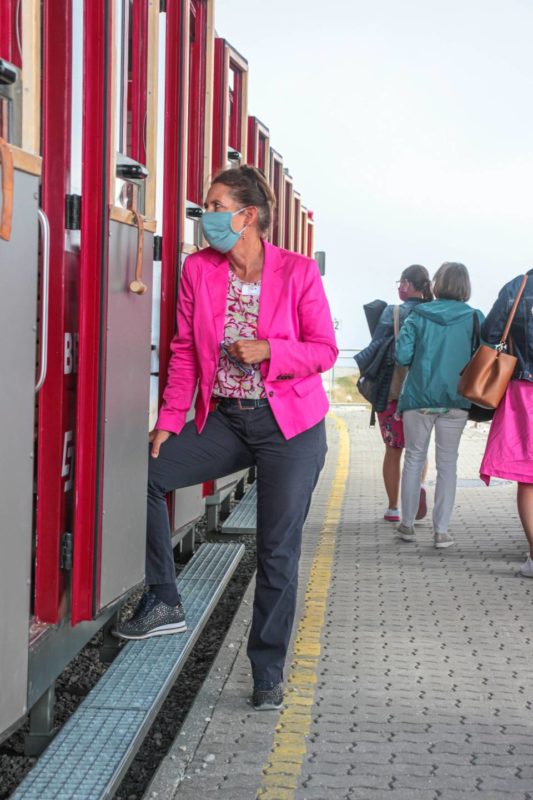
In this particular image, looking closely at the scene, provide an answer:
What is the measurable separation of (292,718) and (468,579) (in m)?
2.56

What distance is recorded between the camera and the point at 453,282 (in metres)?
6.96

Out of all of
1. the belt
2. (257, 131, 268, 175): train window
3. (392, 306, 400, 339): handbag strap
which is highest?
(257, 131, 268, 175): train window

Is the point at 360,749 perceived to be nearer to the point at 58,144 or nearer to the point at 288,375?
the point at 288,375

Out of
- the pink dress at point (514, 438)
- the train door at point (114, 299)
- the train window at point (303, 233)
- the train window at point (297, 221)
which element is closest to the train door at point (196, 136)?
the train door at point (114, 299)

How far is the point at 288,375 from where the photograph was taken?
3936mm

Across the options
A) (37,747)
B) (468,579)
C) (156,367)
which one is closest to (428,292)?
(468,579)

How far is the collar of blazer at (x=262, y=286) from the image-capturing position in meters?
4.00

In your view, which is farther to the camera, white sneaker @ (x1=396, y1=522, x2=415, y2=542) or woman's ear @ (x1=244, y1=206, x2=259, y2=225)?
white sneaker @ (x1=396, y1=522, x2=415, y2=542)

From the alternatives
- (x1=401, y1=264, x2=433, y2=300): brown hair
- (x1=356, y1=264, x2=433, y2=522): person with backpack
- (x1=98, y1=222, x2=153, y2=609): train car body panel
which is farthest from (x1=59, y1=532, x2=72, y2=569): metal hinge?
(x1=401, y1=264, x2=433, y2=300): brown hair

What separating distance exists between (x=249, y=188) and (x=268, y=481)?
3.72 feet

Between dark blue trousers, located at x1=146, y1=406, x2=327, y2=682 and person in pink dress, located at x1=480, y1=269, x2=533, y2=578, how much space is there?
239cm

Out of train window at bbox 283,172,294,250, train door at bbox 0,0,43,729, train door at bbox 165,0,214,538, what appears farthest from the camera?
train window at bbox 283,172,294,250

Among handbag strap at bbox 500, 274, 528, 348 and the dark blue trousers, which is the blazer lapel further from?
handbag strap at bbox 500, 274, 528, 348

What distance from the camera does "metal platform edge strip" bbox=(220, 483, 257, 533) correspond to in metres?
7.17
